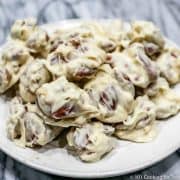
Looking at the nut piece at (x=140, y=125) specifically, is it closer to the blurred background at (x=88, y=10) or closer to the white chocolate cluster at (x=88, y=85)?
the white chocolate cluster at (x=88, y=85)

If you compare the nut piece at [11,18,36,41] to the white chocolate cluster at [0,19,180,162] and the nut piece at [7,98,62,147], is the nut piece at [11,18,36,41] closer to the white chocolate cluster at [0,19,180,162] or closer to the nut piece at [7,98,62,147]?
the white chocolate cluster at [0,19,180,162]

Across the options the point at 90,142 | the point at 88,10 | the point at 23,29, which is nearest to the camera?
the point at 90,142

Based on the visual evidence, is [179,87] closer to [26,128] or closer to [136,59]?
[136,59]

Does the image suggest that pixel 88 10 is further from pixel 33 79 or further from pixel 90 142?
pixel 90 142

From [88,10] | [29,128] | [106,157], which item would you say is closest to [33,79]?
[29,128]

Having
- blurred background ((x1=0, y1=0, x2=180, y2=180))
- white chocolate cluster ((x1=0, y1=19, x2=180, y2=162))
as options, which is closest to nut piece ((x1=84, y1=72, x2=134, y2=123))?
white chocolate cluster ((x1=0, y1=19, x2=180, y2=162))

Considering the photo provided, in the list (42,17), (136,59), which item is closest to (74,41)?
(136,59)
